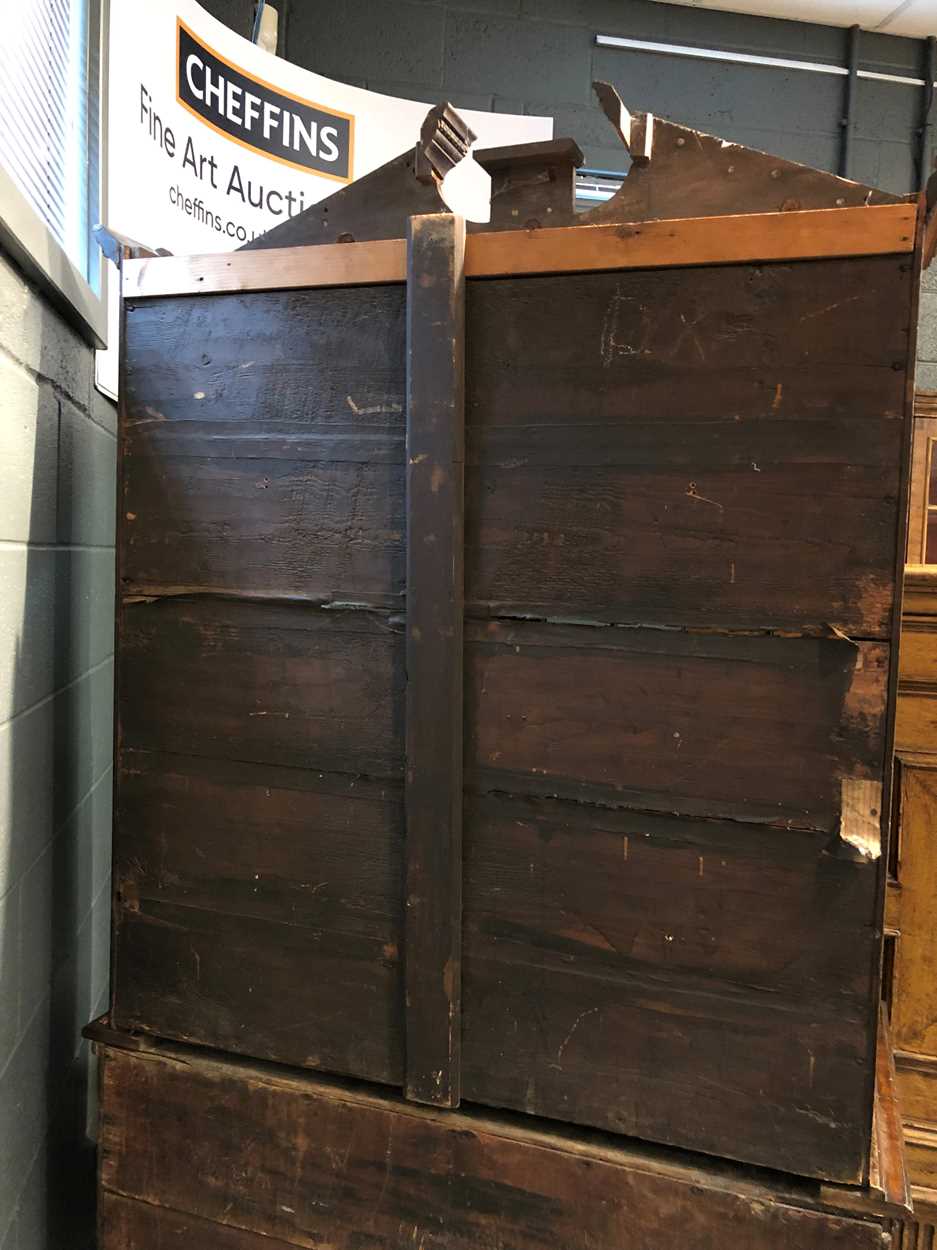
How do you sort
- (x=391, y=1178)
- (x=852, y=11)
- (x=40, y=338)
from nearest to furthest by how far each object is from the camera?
(x=391, y=1178), (x=40, y=338), (x=852, y=11)

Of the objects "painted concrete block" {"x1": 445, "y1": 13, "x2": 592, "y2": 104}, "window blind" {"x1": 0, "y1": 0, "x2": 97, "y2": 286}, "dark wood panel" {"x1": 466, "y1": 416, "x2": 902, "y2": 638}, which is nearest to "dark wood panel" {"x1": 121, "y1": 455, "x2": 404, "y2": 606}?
"dark wood panel" {"x1": 466, "y1": 416, "x2": 902, "y2": 638}

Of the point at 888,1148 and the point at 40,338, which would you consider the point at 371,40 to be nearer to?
the point at 40,338

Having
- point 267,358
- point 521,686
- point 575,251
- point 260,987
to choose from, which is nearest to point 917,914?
point 521,686

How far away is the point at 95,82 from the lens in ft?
4.90

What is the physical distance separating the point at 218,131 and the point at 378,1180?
189cm

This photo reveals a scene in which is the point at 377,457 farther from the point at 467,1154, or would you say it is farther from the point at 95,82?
the point at 95,82

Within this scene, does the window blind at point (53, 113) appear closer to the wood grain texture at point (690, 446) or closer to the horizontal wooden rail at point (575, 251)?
the horizontal wooden rail at point (575, 251)

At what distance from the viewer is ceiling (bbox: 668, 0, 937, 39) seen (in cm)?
275

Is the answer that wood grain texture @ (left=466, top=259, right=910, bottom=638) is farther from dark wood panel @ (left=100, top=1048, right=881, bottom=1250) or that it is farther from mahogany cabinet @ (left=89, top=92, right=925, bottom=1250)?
dark wood panel @ (left=100, top=1048, right=881, bottom=1250)

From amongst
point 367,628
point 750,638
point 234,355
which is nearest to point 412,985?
point 367,628

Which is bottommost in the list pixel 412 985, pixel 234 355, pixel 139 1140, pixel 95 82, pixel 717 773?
pixel 139 1140

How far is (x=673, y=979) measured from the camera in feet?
3.16

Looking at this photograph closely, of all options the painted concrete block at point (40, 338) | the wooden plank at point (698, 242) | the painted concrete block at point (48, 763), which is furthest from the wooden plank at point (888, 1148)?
the painted concrete block at point (40, 338)

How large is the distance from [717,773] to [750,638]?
0.14 metres
